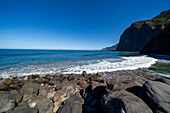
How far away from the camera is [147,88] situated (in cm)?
264

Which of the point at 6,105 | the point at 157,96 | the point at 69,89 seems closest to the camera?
the point at 157,96

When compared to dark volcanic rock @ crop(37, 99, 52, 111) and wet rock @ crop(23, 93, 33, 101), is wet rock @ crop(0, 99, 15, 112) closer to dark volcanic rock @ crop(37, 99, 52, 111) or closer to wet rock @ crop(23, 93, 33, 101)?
wet rock @ crop(23, 93, 33, 101)

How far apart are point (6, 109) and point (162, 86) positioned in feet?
21.5

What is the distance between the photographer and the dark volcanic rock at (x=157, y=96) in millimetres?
2154

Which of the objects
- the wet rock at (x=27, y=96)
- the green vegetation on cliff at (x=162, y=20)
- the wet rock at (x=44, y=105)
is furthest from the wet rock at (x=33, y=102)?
the green vegetation on cliff at (x=162, y=20)

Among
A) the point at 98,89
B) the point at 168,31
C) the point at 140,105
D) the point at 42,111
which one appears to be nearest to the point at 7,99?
the point at 42,111

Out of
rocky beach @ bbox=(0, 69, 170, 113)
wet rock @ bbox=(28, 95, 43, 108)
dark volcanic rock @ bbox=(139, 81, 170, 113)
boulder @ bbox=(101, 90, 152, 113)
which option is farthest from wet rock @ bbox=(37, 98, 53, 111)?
dark volcanic rock @ bbox=(139, 81, 170, 113)

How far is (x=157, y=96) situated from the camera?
92.7 inches

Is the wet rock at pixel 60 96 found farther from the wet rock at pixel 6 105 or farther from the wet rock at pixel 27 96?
the wet rock at pixel 6 105

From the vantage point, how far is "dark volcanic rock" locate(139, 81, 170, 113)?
2.15m

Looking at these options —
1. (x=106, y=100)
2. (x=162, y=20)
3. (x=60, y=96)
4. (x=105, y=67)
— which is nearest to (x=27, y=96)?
(x=60, y=96)

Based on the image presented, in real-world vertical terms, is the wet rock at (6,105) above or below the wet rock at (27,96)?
above

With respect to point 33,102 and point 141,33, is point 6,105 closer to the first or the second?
point 33,102

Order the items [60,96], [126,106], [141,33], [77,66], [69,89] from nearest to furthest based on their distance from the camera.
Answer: [126,106] → [60,96] → [69,89] → [77,66] → [141,33]
